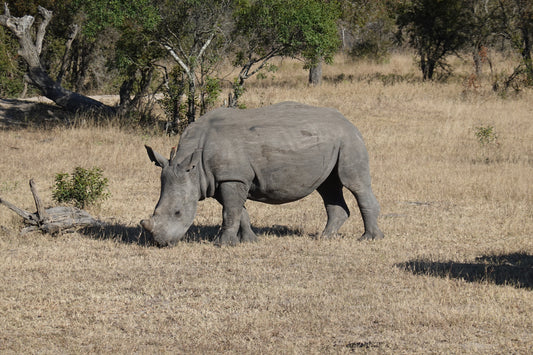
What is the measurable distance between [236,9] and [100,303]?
46.2ft

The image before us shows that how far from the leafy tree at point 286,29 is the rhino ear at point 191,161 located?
10545 millimetres

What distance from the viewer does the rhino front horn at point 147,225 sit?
368 inches

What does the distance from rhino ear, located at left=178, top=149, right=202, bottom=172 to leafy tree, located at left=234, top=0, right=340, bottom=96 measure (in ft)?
34.6

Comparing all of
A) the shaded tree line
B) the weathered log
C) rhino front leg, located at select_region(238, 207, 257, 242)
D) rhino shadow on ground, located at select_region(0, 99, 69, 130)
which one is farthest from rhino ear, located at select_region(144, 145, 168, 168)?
rhino shadow on ground, located at select_region(0, 99, 69, 130)

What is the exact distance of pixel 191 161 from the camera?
9586mm

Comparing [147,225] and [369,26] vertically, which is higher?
[369,26]

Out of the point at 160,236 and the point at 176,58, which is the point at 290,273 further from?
the point at 176,58

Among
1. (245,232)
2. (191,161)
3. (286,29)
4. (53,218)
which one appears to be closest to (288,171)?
(245,232)

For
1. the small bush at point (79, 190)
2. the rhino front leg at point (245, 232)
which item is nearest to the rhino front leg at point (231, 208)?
the rhino front leg at point (245, 232)

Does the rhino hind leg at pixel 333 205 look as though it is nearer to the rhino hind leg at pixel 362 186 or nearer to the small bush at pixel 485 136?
the rhino hind leg at pixel 362 186

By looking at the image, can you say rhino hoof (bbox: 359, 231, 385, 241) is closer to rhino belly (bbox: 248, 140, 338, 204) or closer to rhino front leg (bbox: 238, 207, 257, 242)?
rhino belly (bbox: 248, 140, 338, 204)

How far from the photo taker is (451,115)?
2288cm

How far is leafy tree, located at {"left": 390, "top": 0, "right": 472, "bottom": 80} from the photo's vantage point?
30.2m

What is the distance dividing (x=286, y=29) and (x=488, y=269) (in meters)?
12.2
